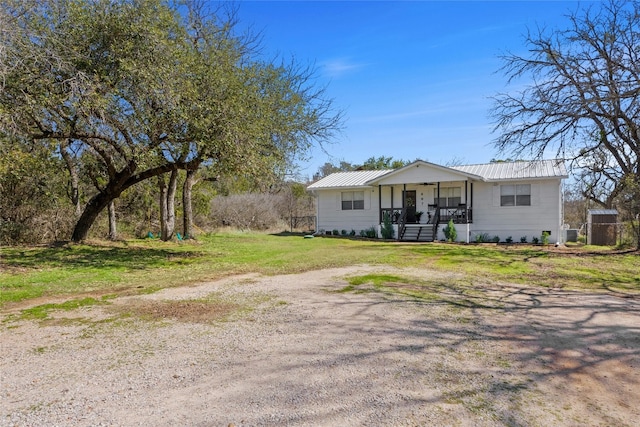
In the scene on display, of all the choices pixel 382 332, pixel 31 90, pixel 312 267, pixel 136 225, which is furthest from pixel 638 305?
pixel 136 225

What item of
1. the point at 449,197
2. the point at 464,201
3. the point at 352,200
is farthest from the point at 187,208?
the point at 464,201

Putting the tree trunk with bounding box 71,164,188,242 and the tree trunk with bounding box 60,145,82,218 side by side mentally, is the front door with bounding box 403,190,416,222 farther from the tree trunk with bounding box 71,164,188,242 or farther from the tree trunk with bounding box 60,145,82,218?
the tree trunk with bounding box 60,145,82,218

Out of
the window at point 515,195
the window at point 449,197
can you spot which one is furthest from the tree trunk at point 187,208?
the window at point 515,195

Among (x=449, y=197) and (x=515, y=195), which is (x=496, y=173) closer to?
(x=515, y=195)

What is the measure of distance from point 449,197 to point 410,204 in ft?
6.73

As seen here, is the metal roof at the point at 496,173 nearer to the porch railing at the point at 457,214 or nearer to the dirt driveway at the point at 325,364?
the porch railing at the point at 457,214

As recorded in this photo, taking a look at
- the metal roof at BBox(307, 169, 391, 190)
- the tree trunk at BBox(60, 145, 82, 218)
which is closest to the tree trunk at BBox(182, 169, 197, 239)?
the tree trunk at BBox(60, 145, 82, 218)

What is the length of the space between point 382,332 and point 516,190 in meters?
17.1

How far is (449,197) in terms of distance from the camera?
20.8 meters

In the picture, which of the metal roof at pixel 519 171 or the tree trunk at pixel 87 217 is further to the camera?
the metal roof at pixel 519 171

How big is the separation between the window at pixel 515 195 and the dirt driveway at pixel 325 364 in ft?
45.4

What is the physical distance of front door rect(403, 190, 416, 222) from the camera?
69.9ft

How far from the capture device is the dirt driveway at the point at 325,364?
9.09 ft

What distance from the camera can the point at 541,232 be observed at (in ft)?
61.1
